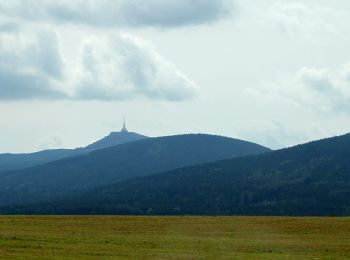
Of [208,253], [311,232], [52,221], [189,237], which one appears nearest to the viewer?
[208,253]

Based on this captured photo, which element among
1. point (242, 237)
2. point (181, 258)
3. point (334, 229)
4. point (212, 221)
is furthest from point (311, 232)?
point (181, 258)

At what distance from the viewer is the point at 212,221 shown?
7569 centimetres

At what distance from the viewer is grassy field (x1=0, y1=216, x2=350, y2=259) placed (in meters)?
43.8

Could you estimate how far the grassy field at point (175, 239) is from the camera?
43.8 meters

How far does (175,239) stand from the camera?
53.9m

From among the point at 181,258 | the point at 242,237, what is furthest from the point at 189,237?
the point at 181,258

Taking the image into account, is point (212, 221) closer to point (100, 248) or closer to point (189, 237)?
point (189, 237)

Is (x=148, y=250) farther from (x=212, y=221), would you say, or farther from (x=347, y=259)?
(x=212, y=221)

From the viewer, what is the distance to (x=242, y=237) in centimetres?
5703

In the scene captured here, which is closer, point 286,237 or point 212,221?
point 286,237

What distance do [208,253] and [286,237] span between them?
1496 centimetres

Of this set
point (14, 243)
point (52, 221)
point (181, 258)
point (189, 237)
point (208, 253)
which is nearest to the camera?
point (181, 258)

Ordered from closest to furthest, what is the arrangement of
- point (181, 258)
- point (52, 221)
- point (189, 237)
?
point (181, 258)
point (189, 237)
point (52, 221)

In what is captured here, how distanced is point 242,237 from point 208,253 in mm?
13293
